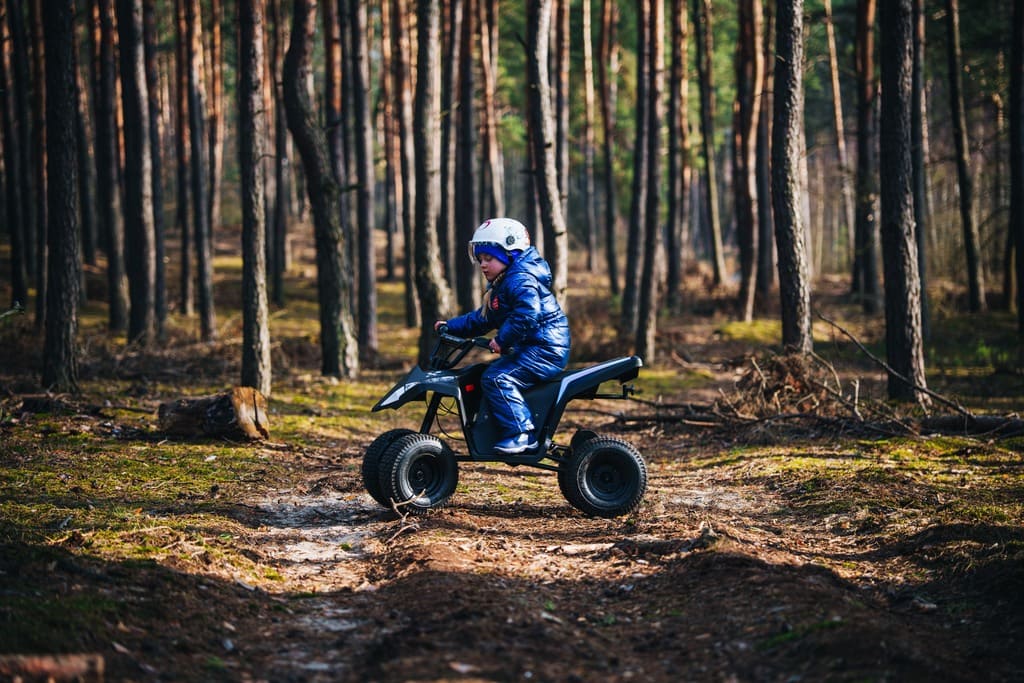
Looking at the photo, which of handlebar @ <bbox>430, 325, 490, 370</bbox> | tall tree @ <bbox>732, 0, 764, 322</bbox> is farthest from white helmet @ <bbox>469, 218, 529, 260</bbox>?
tall tree @ <bbox>732, 0, 764, 322</bbox>

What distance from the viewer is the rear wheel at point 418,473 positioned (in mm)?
6992

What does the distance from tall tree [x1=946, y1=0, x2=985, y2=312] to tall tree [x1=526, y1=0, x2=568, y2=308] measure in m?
10.8

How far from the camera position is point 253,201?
44.4ft

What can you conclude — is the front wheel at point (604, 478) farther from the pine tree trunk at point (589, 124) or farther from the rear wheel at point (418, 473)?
the pine tree trunk at point (589, 124)

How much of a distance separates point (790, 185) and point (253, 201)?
7.60 m

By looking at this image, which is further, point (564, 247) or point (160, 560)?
point (564, 247)

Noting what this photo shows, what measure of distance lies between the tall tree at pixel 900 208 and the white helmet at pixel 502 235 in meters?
6.39

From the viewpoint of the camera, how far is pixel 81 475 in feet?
27.0

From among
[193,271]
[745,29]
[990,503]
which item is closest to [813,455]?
[990,503]

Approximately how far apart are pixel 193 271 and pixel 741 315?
18.2 metres

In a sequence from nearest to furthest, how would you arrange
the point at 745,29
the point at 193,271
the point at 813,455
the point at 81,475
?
the point at 81,475 → the point at 813,455 → the point at 745,29 → the point at 193,271

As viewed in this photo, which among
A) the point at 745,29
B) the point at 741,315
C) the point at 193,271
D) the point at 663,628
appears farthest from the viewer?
the point at 193,271

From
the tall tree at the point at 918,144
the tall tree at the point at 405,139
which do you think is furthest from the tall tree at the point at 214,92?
the tall tree at the point at 918,144

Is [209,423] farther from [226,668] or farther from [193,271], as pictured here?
[193,271]
